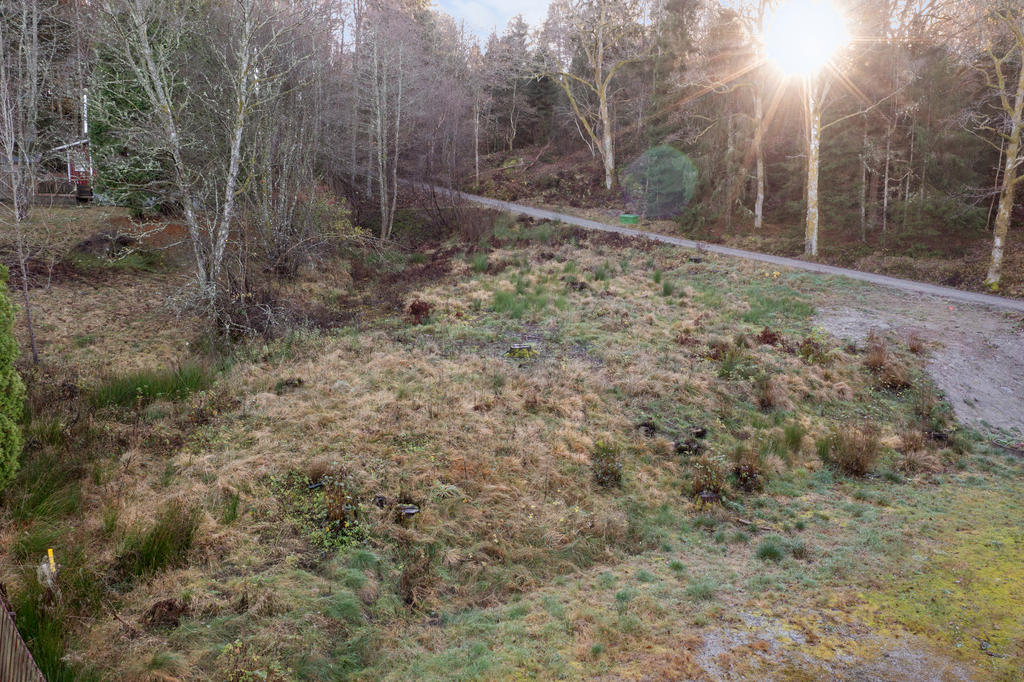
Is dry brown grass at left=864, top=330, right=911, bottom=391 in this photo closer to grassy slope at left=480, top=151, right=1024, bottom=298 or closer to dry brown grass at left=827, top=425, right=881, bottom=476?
dry brown grass at left=827, top=425, right=881, bottom=476

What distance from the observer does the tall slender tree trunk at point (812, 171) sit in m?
19.4

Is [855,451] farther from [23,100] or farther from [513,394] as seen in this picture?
[23,100]

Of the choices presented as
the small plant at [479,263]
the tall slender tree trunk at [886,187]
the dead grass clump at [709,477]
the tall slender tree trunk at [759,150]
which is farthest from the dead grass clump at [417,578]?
the tall slender tree trunk at [759,150]

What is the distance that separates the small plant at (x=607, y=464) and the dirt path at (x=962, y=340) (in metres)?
6.61

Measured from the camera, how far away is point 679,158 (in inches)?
997

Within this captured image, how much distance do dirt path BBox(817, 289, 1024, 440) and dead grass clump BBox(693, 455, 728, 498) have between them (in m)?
5.32

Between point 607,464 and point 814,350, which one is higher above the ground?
point 814,350

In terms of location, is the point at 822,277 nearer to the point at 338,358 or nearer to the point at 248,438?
the point at 338,358

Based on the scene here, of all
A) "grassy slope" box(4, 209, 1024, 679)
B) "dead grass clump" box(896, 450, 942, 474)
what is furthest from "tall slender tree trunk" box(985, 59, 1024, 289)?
"dead grass clump" box(896, 450, 942, 474)

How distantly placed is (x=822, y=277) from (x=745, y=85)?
10.7 meters

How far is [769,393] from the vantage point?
9461mm

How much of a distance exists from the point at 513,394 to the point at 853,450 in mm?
5049

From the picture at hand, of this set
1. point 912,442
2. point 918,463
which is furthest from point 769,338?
point 918,463

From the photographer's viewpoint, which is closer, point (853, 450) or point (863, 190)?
point (853, 450)
